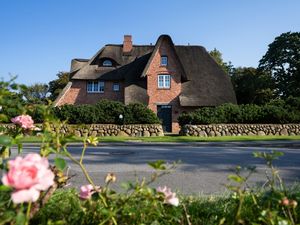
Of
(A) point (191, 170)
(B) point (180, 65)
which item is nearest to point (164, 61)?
(B) point (180, 65)

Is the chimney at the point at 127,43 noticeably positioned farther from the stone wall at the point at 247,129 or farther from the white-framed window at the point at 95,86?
the stone wall at the point at 247,129

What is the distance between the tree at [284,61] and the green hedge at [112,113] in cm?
2579

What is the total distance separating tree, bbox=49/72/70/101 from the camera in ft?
199

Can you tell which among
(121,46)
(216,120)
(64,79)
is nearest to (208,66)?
(121,46)

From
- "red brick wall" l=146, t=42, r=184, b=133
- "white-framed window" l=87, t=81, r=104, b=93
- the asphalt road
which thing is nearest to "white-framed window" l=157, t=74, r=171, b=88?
"red brick wall" l=146, t=42, r=184, b=133

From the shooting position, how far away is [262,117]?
96.7 ft

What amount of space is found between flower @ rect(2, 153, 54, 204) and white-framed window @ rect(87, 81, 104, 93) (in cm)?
3811

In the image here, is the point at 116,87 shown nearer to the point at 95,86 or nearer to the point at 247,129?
the point at 95,86

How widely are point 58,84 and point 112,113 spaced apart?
117 feet

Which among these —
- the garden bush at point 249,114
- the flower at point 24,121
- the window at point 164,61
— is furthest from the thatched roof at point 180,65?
the flower at point 24,121

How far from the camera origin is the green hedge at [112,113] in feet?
93.6

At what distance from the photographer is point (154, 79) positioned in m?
36.6

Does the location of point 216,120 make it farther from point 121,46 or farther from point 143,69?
point 121,46

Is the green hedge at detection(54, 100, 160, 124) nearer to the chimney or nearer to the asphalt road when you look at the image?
the chimney
